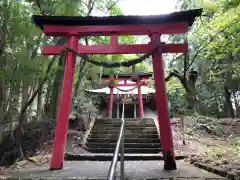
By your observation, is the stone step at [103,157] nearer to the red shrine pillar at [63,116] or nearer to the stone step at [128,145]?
the stone step at [128,145]

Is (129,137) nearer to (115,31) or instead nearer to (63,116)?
(63,116)

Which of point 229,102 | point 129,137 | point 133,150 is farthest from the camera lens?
point 229,102

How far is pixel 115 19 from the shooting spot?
6.46 m

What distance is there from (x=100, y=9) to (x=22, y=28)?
429 cm

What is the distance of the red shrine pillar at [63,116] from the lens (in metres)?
5.99

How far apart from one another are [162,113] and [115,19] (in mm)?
2652

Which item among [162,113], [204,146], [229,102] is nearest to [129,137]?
[204,146]

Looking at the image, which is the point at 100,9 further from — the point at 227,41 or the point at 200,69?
the point at 200,69

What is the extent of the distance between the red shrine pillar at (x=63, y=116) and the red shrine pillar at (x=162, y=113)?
2119 mm

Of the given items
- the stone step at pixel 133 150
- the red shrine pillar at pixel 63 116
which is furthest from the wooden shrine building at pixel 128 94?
the red shrine pillar at pixel 63 116

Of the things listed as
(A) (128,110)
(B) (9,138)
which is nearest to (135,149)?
(B) (9,138)

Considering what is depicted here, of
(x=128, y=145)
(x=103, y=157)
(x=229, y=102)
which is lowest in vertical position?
(x=103, y=157)

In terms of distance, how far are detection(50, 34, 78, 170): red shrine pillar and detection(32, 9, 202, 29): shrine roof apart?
43 cm

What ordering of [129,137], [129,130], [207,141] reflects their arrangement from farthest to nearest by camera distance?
[129,130] → [207,141] → [129,137]
